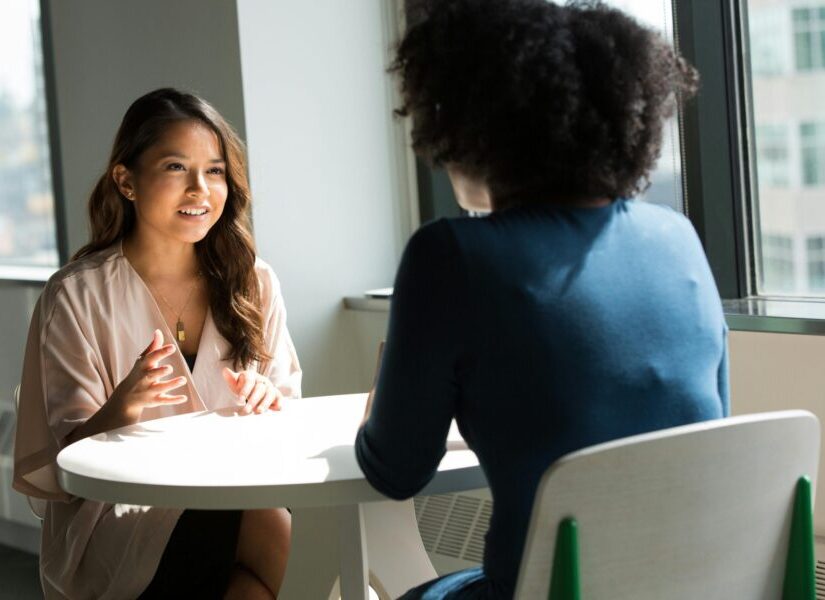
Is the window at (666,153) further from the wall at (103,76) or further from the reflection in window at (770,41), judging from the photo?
the wall at (103,76)

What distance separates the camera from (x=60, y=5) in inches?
160

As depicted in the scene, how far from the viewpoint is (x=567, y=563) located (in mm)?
1171

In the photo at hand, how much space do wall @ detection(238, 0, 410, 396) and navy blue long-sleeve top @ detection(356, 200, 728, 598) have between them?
2.12 m

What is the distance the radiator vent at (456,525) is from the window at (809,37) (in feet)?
4.51

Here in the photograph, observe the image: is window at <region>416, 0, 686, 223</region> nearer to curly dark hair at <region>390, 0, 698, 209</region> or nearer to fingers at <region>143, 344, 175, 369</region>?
fingers at <region>143, 344, 175, 369</region>

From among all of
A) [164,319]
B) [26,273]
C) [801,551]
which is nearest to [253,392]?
[164,319]

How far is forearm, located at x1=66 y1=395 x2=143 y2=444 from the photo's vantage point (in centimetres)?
201

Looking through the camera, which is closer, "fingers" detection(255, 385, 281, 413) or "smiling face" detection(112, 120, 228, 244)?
"fingers" detection(255, 385, 281, 413)

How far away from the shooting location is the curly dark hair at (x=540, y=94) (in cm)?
128

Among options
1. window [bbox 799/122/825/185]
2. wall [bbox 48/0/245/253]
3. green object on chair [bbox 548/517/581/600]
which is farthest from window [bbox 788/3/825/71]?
green object on chair [bbox 548/517/581/600]

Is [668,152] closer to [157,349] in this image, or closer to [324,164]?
[324,164]

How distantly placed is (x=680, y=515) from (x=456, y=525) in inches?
76.6

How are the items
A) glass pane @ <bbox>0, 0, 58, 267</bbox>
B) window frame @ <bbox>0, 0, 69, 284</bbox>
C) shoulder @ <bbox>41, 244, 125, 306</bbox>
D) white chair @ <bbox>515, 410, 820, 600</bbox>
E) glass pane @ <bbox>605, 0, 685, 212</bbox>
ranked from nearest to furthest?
white chair @ <bbox>515, 410, 820, 600</bbox>
shoulder @ <bbox>41, 244, 125, 306</bbox>
glass pane @ <bbox>605, 0, 685, 212</bbox>
window frame @ <bbox>0, 0, 69, 284</bbox>
glass pane @ <bbox>0, 0, 58, 267</bbox>

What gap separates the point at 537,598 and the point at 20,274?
371 cm
